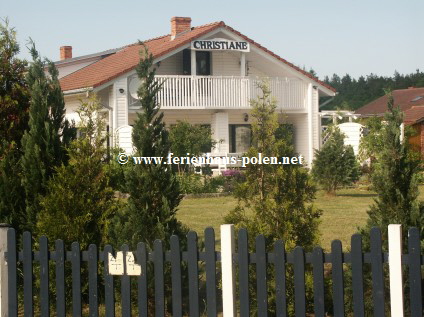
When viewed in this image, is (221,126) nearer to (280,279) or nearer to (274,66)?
Answer: (274,66)

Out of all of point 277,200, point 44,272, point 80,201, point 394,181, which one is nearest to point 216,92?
point 80,201

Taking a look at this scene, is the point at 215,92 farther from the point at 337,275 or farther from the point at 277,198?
the point at 337,275

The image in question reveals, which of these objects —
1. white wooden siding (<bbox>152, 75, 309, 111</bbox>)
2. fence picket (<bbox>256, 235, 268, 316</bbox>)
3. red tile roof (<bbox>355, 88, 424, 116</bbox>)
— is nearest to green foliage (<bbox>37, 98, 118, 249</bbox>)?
fence picket (<bbox>256, 235, 268, 316</bbox>)

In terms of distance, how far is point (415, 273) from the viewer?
5793 mm

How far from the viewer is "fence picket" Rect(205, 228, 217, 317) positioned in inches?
247

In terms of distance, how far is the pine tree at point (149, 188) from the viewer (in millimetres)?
7688

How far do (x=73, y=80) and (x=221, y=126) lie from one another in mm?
6256

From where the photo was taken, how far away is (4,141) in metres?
9.34

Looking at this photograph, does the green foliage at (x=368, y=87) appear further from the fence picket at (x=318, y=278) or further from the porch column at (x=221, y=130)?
the fence picket at (x=318, y=278)

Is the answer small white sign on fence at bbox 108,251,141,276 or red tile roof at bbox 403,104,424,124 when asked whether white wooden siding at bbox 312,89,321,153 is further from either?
small white sign on fence at bbox 108,251,141,276

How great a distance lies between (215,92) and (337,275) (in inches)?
976

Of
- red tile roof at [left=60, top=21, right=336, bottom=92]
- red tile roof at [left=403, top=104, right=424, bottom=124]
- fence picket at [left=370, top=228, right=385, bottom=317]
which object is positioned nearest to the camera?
fence picket at [left=370, top=228, right=385, bottom=317]

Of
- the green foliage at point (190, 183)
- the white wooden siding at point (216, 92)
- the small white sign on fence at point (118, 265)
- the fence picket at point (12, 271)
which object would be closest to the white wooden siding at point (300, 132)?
the white wooden siding at point (216, 92)

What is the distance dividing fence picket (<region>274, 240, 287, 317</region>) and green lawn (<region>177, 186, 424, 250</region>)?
5.63m
